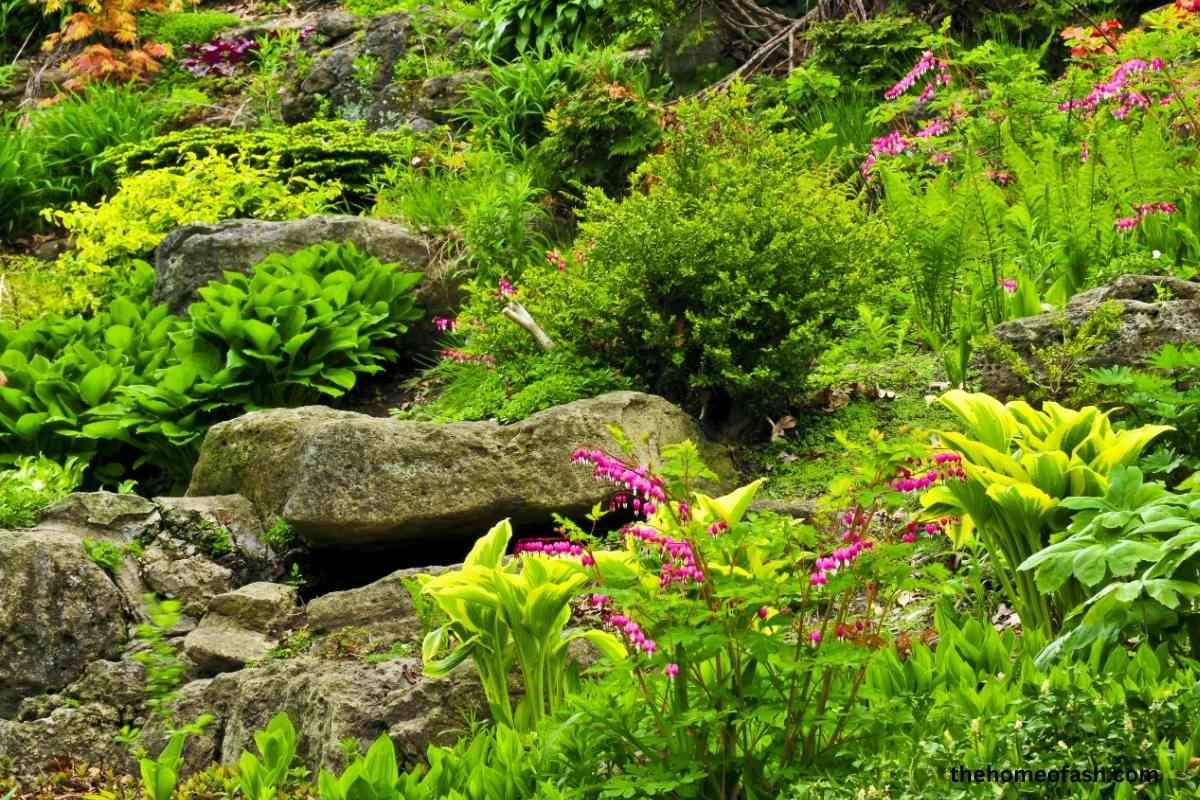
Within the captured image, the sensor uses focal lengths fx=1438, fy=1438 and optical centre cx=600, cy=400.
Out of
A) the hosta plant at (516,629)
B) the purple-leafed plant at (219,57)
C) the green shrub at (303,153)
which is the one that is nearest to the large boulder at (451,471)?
the hosta plant at (516,629)

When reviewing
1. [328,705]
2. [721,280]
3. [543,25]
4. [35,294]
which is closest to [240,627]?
[328,705]

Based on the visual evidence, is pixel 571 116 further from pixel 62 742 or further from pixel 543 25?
pixel 62 742

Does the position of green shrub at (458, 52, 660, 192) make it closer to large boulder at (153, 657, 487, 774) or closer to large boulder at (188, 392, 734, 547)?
large boulder at (188, 392, 734, 547)

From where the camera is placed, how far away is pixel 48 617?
18.5 feet

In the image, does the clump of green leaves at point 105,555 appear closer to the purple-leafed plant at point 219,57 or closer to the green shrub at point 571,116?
the green shrub at point 571,116

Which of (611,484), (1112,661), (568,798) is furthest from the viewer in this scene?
(611,484)

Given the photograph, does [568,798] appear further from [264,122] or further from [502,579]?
[264,122]

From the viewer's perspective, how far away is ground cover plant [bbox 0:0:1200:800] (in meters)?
3.20

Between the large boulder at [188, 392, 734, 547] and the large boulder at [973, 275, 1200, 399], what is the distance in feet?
4.31

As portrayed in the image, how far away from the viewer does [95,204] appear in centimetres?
1283

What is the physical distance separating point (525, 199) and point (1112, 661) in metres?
6.92

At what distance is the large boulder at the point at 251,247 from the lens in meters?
9.16

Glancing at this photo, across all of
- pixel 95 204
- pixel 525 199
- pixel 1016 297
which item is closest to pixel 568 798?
pixel 1016 297

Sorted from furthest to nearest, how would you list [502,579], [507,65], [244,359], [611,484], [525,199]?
[507,65]
[525,199]
[244,359]
[611,484]
[502,579]
